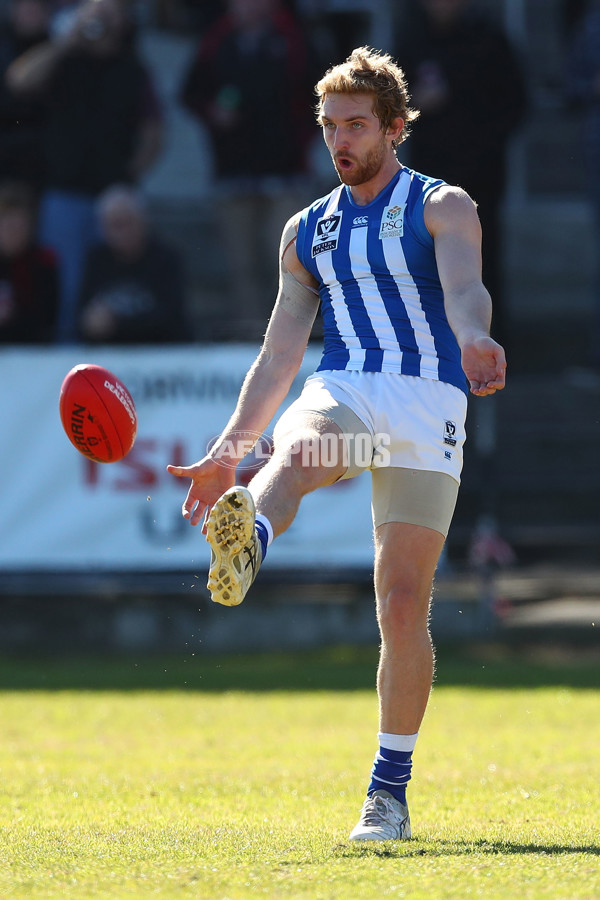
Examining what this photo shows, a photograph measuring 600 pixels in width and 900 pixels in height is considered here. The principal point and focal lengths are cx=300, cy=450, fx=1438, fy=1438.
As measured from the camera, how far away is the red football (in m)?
5.21

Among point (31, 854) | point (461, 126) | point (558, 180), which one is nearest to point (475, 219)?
point (31, 854)

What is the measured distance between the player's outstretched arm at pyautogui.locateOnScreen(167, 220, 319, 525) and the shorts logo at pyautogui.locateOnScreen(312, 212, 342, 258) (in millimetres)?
147

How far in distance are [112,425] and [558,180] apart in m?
11.8

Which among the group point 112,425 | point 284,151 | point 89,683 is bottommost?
point 89,683

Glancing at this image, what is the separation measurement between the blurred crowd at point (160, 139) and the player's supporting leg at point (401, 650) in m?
6.55

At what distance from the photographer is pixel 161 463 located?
1070 centimetres

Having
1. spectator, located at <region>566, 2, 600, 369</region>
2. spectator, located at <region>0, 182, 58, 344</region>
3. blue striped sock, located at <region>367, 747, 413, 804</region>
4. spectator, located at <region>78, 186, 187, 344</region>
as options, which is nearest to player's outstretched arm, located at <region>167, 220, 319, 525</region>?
blue striped sock, located at <region>367, 747, 413, 804</region>

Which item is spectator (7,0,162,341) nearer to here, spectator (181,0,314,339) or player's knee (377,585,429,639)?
spectator (181,0,314,339)

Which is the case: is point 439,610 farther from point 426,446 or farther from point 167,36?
point 167,36

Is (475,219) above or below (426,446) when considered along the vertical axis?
above

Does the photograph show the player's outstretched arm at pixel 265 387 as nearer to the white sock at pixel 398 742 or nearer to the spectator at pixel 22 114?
the white sock at pixel 398 742

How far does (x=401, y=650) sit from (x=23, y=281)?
25.2ft

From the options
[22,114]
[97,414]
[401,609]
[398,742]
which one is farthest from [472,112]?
[398,742]

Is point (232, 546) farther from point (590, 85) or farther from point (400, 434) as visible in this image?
point (590, 85)
